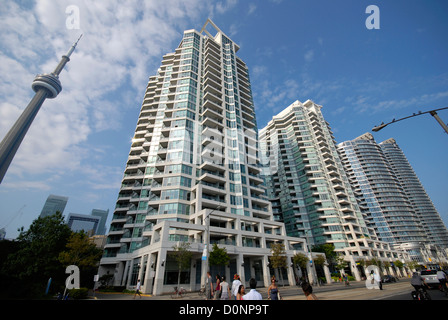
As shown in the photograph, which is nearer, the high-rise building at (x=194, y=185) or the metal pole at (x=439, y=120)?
the metal pole at (x=439, y=120)

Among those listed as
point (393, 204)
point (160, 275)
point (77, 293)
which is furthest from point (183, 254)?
point (393, 204)

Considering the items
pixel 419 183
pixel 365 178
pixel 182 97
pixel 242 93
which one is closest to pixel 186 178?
pixel 182 97

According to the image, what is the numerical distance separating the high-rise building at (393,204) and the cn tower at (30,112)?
148241 mm

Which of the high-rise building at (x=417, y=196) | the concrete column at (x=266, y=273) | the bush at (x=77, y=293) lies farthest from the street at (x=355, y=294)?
the high-rise building at (x=417, y=196)

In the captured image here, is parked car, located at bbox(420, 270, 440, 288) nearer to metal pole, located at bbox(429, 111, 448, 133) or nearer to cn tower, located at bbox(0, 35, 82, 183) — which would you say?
metal pole, located at bbox(429, 111, 448, 133)

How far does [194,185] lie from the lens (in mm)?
43469

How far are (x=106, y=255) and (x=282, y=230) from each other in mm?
41852

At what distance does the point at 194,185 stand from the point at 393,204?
122863 millimetres

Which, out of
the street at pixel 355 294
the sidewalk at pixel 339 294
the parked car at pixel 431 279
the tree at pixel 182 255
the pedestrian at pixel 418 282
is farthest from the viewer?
the tree at pixel 182 255

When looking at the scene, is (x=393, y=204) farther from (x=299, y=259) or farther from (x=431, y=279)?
(x=431, y=279)

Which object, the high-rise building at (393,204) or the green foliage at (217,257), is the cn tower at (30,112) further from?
the high-rise building at (393,204)

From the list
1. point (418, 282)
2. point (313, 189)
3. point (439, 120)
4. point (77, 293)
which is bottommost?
point (77, 293)

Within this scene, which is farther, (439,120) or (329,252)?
(329,252)

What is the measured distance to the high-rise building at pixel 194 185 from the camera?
113ft
